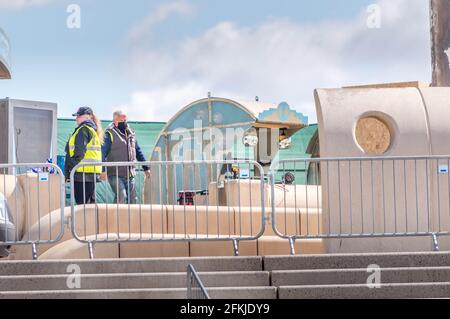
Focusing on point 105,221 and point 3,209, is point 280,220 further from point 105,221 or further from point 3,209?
point 3,209

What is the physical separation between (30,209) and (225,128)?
9.53 m

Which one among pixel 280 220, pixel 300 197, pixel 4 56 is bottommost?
pixel 280 220

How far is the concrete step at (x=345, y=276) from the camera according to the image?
972 cm

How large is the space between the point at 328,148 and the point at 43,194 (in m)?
3.52

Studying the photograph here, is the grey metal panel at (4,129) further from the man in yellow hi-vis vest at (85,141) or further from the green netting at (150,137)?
the green netting at (150,137)

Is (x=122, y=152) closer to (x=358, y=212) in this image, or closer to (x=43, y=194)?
(x=43, y=194)

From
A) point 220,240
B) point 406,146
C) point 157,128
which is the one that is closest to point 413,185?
point 406,146

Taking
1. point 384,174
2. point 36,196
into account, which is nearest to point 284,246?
point 384,174

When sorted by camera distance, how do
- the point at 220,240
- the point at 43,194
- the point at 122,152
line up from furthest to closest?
the point at 122,152, the point at 43,194, the point at 220,240

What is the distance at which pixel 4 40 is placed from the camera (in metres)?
14.9

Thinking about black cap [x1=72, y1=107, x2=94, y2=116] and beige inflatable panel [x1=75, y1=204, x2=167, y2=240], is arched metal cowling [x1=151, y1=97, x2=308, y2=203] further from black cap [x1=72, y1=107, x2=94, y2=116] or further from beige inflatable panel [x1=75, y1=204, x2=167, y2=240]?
beige inflatable panel [x1=75, y1=204, x2=167, y2=240]

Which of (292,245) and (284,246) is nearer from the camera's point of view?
(292,245)

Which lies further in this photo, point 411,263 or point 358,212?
point 358,212

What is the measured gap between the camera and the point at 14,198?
12.1m
